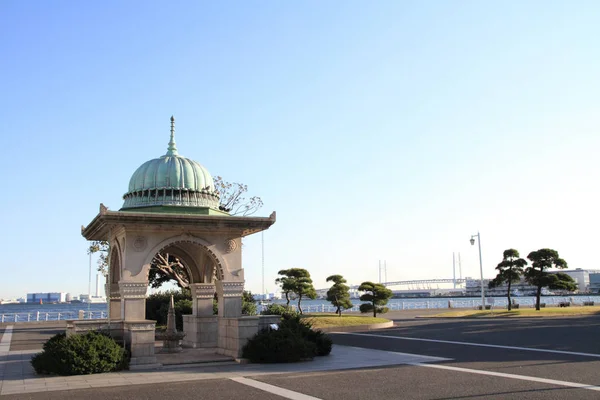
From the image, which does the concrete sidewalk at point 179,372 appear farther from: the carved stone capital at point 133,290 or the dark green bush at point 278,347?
the carved stone capital at point 133,290

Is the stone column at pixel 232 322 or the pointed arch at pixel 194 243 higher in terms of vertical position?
the pointed arch at pixel 194 243

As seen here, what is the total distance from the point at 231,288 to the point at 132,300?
300cm

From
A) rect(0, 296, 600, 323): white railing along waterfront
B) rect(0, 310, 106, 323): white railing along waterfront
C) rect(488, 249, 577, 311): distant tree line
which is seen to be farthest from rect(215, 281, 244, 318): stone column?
rect(488, 249, 577, 311): distant tree line

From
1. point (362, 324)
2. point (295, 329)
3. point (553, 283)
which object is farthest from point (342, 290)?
point (295, 329)

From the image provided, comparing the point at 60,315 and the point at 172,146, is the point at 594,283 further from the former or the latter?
the point at 172,146

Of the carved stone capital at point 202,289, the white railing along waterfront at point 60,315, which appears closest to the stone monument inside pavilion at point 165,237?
the carved stone capital at point 202,289

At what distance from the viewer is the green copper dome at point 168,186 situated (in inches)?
718

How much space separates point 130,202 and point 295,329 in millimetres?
6714

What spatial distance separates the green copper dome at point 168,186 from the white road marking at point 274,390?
264 inches

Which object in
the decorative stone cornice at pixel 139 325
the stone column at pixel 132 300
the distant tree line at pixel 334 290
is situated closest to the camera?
the decorative stone cornice at pixel 139 325

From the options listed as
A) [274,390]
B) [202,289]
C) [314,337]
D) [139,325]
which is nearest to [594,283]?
[202,289]

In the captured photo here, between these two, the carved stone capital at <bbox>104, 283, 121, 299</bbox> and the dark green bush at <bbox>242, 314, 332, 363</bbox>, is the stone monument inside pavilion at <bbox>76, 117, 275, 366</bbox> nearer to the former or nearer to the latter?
the carved stone capital at <bbox>104, 283, 121, 299</bbox>

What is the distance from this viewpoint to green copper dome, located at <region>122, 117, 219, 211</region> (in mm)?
18234

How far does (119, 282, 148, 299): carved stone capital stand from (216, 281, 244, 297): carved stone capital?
232 cm
